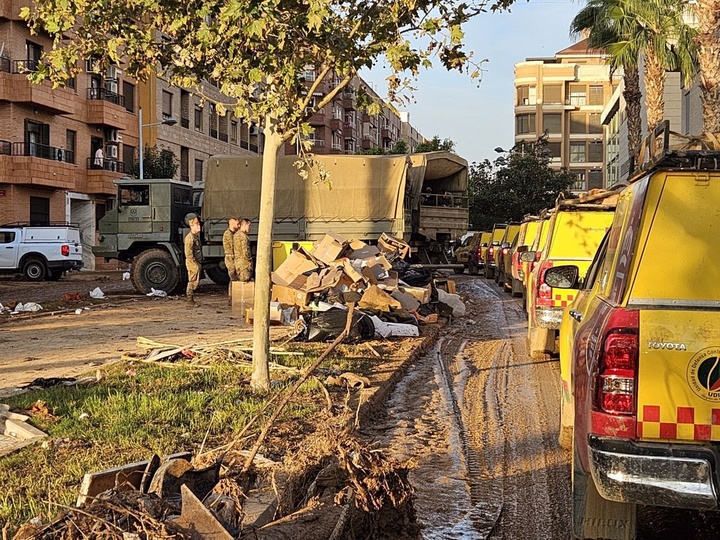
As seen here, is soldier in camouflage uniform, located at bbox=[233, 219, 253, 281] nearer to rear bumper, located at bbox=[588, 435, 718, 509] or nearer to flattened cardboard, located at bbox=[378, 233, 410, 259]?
flattened cardboard, located at bbox=[378, 233, 410, 259]

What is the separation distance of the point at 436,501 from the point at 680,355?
2379 mm

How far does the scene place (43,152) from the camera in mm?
35812

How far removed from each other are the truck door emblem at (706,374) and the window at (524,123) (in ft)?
259

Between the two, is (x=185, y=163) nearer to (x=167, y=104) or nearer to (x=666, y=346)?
(x=167, y=104)

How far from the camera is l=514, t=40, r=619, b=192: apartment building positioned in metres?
78.8

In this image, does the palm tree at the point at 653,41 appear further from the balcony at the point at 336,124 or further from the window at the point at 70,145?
the balcony at the point at 336,124

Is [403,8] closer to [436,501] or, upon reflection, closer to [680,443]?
[436,501]

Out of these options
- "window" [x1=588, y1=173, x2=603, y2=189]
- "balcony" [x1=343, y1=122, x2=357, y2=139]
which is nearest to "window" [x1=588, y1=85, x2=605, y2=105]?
"window" [x1=588, y1=173, x2=603, y2=189]

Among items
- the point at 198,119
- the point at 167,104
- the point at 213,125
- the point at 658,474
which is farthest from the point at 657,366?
the point at 213,125

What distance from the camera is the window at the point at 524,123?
262 feet

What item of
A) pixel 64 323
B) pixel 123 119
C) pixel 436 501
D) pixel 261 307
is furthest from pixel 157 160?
pixel 436 501

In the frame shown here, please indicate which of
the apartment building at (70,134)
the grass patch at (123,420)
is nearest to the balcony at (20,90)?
the apartment building at (70,134)

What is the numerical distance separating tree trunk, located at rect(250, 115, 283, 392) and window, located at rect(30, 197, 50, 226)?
30207 mm

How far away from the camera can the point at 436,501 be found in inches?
213
